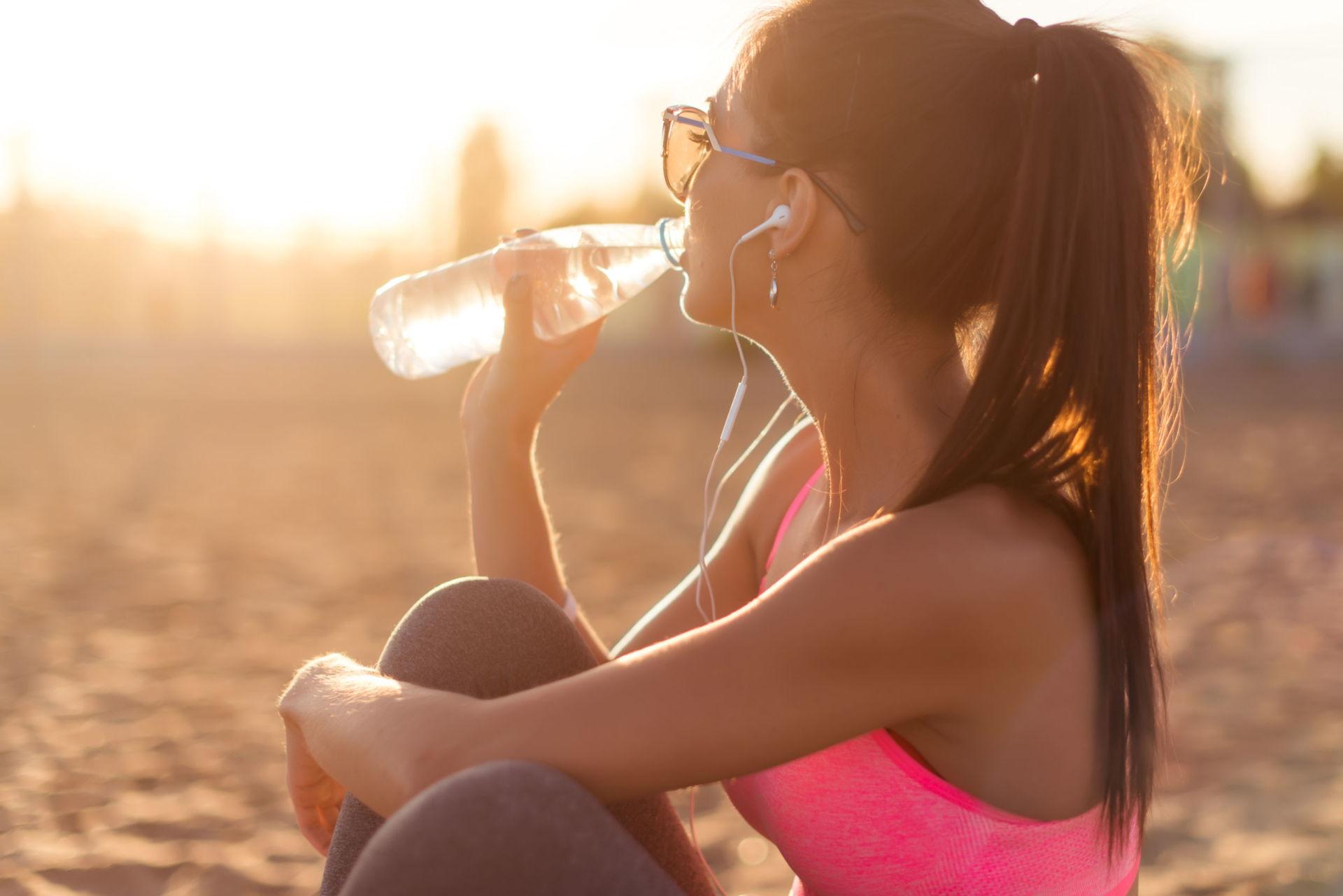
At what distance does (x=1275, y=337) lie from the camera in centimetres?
3425

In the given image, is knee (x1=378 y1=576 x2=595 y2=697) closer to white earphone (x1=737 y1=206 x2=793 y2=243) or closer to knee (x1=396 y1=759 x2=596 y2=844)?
knee (x1=396 y1=759 x2=596 y2=844)

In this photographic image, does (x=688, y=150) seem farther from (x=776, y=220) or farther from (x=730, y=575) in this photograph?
(x=730, y=575)

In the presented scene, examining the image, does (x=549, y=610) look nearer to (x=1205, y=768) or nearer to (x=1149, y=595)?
(x=1149, y=595)

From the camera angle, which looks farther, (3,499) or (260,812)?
(3,499)

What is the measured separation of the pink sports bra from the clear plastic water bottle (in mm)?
1065

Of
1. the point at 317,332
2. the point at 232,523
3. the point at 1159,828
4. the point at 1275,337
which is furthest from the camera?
the point at 317,332

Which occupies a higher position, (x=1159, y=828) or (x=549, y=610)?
(x=549, y=610)

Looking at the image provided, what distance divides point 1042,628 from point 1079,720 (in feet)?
0.57

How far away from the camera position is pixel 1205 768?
454cm

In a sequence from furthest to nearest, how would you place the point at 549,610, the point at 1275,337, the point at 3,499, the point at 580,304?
the point at 1275,337, the point at 3,499, the point at 580,304, the point at 549,610

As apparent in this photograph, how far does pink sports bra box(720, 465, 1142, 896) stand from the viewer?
1799mm

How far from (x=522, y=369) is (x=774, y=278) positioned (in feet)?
2.80

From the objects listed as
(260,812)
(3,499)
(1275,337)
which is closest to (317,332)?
(1275,337)

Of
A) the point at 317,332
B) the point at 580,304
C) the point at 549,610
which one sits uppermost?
the point at 580,304
